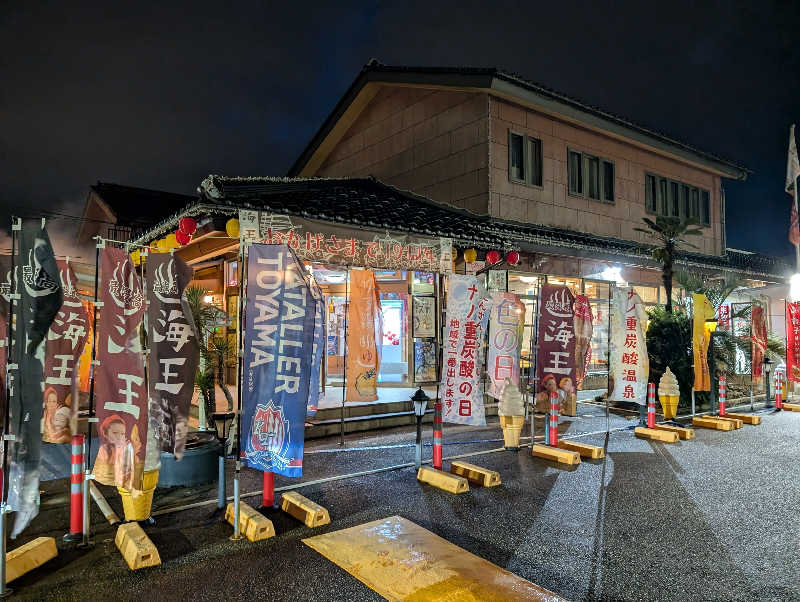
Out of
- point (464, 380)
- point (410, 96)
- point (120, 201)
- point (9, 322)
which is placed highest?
point (410, 96)

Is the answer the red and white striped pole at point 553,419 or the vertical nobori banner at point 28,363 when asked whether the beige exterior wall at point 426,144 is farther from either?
the vertical nobori banner at point 28,363

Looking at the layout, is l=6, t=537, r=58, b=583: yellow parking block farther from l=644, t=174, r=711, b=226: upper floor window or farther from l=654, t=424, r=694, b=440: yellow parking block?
l=644, t=174, r=711, b=226: upper floor window

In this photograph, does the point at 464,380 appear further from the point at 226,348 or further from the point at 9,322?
the point at 9,322

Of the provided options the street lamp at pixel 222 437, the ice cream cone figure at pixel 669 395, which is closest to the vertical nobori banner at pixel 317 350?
the street lamp at pixel 222 437

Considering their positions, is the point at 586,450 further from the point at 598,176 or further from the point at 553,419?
the point at 598,176

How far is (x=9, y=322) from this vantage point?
4.58 metres

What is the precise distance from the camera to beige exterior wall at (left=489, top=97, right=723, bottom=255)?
15922 mm

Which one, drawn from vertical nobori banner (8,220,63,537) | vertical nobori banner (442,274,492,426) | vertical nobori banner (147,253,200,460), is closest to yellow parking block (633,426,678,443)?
vertical nobori banner (442,274,492,426)

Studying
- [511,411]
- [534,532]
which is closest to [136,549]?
[534,532]

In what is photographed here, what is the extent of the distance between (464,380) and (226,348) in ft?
14.1

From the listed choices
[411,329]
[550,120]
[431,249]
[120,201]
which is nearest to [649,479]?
[431,249]

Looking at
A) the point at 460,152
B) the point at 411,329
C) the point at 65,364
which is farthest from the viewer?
the point at 460,152

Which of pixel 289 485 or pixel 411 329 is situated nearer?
pixel 289 485

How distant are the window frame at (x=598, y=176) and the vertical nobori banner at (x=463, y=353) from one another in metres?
10.0
